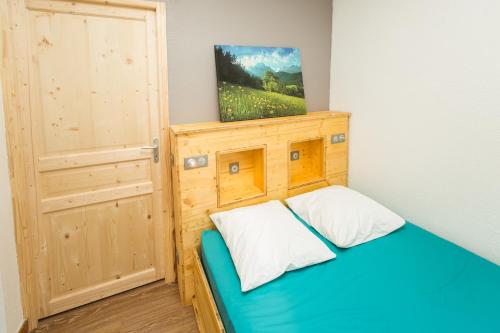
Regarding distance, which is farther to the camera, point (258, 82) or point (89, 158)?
point (258, 82)

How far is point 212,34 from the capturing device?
228cm

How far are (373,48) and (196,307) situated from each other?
2.32 meters

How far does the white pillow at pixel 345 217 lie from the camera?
202 centimetres

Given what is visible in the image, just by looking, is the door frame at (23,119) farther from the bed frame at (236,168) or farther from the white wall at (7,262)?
the bed frame at (236,168)

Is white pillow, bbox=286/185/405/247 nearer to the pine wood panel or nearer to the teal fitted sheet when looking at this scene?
the teal fitted sheet

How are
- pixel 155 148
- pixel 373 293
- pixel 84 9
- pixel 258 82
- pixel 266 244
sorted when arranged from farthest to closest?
1. pixel 258 82
2. pixel 155 148
3. pixel 84 9
4. pixel 266 244
5. pixel 373 293

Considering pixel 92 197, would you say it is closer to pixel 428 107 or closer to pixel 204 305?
pixel 204 305

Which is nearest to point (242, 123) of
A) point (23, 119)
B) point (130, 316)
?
point (23, 119)

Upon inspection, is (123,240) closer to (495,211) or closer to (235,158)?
(235,158)

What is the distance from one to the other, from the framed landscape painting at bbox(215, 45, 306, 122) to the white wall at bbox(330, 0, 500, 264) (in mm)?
481

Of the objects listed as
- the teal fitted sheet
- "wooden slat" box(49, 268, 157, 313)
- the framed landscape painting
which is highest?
the framed landscape painting

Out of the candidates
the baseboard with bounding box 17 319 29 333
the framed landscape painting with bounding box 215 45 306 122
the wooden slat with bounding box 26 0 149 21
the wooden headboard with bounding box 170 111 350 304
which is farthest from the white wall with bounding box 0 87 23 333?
the framed landscape painting with bounding box 215 45 306 122

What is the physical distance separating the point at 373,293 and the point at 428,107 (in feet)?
4.25

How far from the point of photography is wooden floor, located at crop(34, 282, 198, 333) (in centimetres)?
205
